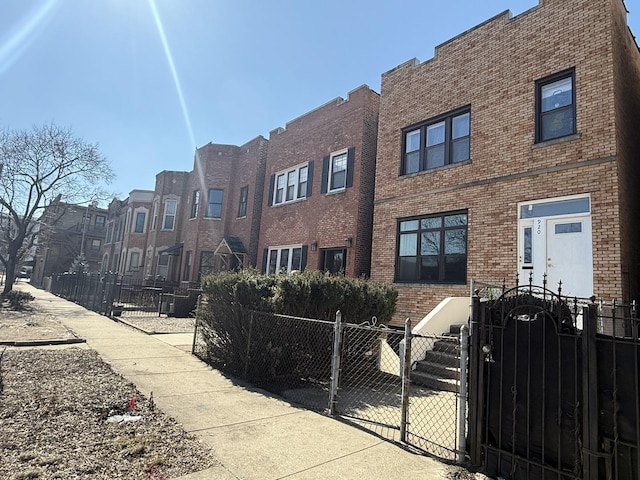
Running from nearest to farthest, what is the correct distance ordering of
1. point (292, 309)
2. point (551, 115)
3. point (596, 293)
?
point (292, 309) → point (596, 293) → point (551, 115)

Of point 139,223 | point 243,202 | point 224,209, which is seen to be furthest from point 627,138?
point 139,223

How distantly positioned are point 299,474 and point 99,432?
2.19 metres

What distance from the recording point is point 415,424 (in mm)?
5141

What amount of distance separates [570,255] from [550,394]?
19.7 feet

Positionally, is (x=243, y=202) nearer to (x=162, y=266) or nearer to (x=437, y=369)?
(x=162, y=266)

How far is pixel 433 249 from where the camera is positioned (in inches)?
440

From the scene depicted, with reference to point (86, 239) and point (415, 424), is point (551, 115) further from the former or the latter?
point (86, 239)

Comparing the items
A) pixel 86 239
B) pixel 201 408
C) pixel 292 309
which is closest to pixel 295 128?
pixel 292 309

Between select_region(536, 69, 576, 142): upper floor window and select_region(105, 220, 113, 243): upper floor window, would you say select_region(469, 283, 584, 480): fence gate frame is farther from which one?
A: select_region(105, 220, 113, 243): upper floor window

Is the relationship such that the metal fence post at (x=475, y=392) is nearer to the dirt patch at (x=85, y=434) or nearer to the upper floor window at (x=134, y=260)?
the dirt patch at (x=85, y=434)

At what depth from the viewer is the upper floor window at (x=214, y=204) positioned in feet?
71.9

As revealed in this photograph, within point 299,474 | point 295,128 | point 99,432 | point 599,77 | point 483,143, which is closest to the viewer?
point 299,474

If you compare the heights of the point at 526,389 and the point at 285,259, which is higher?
the point at 285,259

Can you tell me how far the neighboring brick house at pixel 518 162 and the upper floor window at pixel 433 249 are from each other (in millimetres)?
31
